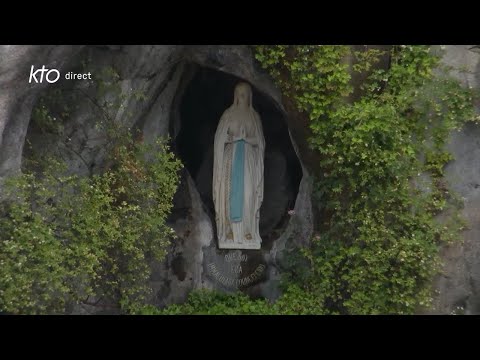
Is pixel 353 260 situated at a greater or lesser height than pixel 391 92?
lesser

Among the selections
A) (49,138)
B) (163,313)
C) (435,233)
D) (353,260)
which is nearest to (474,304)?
(435,233)

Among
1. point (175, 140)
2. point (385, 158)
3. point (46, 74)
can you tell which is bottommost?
point (385, 158)

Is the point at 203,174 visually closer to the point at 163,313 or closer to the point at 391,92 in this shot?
the point at 163,313

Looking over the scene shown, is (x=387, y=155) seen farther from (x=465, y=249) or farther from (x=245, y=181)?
(x=245, y=181)

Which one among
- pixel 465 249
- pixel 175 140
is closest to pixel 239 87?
pixel 175 140

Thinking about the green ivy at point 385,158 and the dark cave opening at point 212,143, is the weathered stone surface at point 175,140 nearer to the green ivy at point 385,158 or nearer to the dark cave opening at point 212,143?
the dark cave opening at point 212,143

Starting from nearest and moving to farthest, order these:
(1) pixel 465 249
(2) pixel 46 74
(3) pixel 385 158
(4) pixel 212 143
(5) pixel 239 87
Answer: (2) pixel 46 74
(3) pixel 385 158
(1) pixel 465 249
(5) pixel 239 87
(4) pixel 212 143

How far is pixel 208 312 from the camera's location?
26.3 ft

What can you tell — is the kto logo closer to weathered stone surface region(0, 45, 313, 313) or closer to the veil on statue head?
weathered stone surface region(0, 45, 313, 313)

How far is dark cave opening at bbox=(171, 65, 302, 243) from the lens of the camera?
8.82 m

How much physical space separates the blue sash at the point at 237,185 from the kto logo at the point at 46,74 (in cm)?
241

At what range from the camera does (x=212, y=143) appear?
896cm

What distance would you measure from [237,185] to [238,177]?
0.32 ft

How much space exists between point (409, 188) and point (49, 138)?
3691mm
